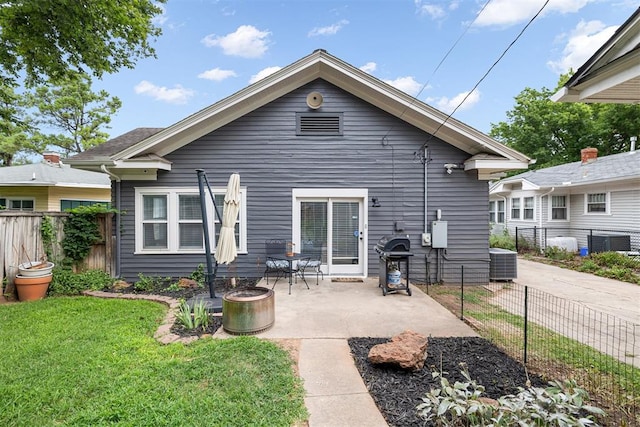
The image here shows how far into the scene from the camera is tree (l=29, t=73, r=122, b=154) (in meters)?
21.9

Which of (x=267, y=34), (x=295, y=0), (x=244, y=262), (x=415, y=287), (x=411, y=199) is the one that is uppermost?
(x=267, y=34)

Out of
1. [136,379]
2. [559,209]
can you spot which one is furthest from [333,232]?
[559,209]

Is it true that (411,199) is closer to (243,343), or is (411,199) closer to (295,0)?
(243,343)

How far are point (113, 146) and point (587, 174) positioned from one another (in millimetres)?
17066

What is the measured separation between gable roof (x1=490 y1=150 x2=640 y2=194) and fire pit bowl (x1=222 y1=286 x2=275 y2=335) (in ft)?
41.9

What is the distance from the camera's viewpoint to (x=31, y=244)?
6.51m

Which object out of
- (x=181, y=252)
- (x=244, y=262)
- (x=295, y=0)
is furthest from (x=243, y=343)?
(x=295, y=0)

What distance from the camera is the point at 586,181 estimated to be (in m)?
11.5

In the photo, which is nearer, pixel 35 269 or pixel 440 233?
pixel 35 269

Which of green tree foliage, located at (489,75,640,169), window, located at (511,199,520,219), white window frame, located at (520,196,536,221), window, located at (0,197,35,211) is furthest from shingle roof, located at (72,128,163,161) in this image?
green tree foliage, located at (489,75,640,169)

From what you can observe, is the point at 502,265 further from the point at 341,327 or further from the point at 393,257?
the point at 341,327

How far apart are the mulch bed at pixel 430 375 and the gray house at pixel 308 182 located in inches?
149

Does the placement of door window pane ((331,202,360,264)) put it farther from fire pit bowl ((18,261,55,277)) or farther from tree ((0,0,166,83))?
tree ((0,0,166,83))

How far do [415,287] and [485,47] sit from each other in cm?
479
